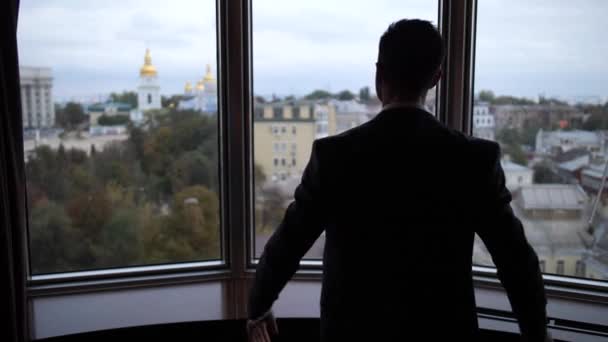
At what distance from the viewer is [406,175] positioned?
1.04 metres

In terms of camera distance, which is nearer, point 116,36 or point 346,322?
point 346,322

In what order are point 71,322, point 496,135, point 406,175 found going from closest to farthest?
point 406,175 < point 71,322 < point 496,135

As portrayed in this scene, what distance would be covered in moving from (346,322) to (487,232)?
1.14 ft

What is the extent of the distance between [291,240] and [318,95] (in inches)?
54.4

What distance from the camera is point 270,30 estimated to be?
93.0 inches

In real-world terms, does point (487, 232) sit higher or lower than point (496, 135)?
lower

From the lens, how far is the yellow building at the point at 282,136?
2416 mm

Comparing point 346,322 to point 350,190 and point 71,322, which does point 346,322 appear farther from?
point 71,322

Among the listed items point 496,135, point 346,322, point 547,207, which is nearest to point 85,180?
point 346,322

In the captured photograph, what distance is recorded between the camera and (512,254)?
1.09 m

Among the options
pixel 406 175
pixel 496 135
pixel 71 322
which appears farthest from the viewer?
pixel 496 135

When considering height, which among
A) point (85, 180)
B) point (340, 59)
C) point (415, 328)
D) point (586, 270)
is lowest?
point (586, 270)

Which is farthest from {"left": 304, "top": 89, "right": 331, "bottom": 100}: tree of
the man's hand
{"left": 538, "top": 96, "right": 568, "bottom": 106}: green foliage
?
the man's hand

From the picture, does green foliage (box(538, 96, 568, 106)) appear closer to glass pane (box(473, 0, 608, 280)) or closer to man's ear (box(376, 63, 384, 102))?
glass pane (box(473, 0, 608, 280))
